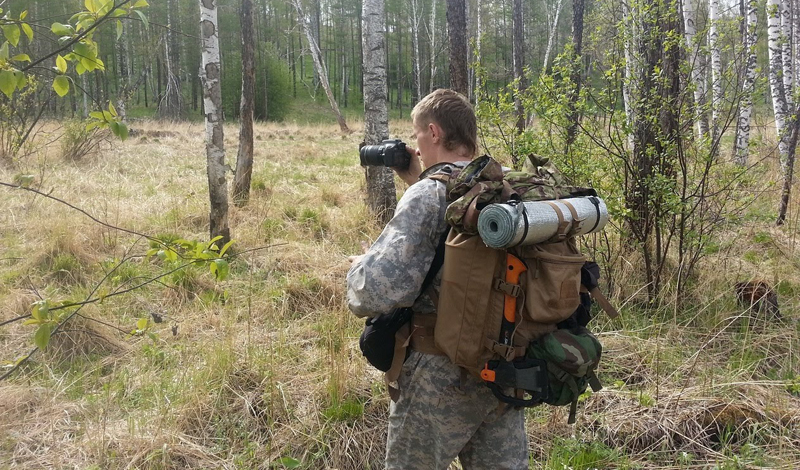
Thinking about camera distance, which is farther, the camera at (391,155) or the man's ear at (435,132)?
the camera at (391,155)

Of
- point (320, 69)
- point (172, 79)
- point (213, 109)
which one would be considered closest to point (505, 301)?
point (213, 109)

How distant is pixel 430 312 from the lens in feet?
6.27

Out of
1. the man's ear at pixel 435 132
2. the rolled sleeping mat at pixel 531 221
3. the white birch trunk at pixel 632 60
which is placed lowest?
the rolled sleeping mat at pixel 531 221

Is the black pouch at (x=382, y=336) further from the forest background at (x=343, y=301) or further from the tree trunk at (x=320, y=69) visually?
the tree trunk at (x=320, y=69)

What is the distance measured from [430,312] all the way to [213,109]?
4.53 meters

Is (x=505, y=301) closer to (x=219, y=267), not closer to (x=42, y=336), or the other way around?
(x=219, y=267)

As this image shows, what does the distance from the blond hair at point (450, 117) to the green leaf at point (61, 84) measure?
1116 millimetres

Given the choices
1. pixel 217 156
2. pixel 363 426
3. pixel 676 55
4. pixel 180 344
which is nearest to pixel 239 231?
pixel 217 156

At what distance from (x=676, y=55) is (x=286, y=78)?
3369cm

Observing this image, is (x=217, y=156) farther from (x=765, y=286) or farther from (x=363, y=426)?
(x=765, y=286)

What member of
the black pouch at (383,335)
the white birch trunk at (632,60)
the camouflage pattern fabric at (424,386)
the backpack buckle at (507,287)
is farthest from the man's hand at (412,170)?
the white birch trunk at (632,60)

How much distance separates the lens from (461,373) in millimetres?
1830

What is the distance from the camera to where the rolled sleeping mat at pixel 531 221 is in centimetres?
151

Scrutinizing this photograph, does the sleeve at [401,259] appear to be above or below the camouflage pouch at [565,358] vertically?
above
